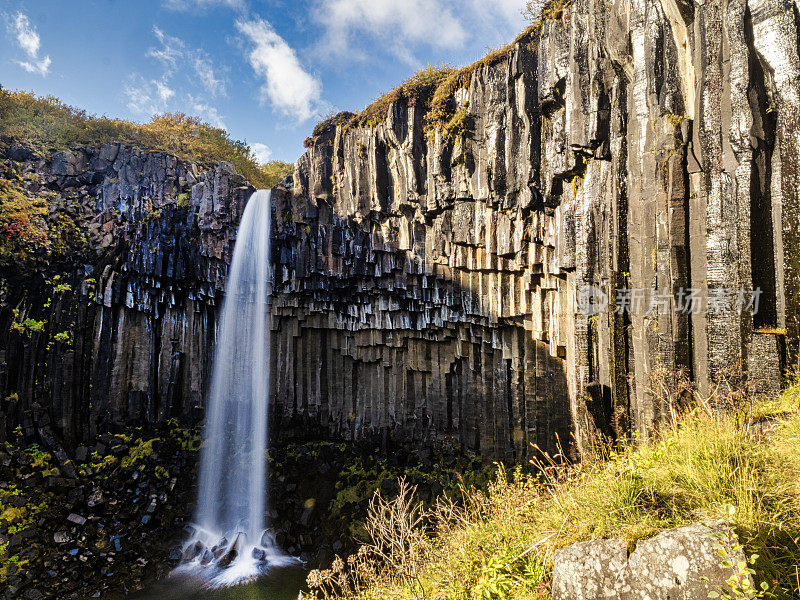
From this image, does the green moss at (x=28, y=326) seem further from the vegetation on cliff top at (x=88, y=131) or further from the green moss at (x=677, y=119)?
the green moss at (x=677, y=119)

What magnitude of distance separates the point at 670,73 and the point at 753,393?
4810mm

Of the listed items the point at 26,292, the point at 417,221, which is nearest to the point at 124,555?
the point at 26,292

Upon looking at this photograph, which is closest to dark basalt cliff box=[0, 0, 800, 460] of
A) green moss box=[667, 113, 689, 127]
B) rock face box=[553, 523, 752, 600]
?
green moss box=[667, 113, 689, 127]

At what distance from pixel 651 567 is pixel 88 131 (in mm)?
21760

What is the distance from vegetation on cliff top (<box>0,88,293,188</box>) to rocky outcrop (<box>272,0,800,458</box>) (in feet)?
25.1

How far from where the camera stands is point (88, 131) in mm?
17547

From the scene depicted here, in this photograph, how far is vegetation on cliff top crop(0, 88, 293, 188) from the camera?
1672cm

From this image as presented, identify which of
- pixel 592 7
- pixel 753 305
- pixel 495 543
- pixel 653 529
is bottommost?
pixel 495 543

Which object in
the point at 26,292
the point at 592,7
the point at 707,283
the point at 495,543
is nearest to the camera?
the point at 495,543

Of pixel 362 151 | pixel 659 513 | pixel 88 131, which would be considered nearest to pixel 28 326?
pixel 88 131

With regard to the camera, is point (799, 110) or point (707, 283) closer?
point (799, 110)

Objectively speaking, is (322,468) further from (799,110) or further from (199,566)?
(799,110)

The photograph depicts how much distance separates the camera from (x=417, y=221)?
42.0 ft

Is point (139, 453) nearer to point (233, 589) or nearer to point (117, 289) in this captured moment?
point (117, 289)
